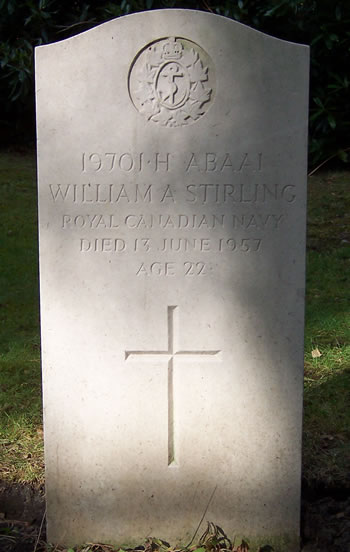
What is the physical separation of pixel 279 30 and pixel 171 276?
24.0 ft

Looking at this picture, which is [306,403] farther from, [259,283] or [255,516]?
[259,283]

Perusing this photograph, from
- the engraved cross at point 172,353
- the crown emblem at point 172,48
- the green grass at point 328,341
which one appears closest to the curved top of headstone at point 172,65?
the crown emblem at point 172,48

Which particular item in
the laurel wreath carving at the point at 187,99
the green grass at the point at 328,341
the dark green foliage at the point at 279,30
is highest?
the dark green foliage at the point at 279,30

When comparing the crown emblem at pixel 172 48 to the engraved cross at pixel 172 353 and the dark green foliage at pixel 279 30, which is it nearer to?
the engraved cross at pixel 172 353

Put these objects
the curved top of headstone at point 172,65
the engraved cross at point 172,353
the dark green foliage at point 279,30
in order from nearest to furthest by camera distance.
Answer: the curved top of headstone at point 172,65 → the engraved cross at point 172,353 → the dark green foliage at point 279,30

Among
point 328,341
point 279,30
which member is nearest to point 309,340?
point 328,341

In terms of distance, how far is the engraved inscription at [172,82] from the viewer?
2.49 metres

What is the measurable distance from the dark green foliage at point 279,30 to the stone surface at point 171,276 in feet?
18.8

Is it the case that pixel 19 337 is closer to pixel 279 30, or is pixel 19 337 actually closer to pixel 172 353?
A: pixel 172 353

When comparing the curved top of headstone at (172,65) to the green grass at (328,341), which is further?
the green grass at (328,341)

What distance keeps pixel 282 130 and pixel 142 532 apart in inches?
65.6

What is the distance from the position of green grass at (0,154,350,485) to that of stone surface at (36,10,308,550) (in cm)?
56

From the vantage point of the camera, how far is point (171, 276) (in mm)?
2609

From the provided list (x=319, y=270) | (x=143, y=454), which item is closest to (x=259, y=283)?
(x=143, y=454)
